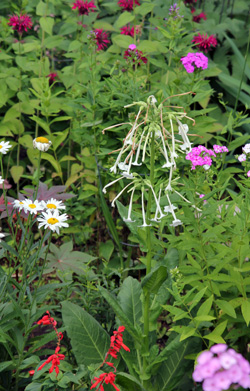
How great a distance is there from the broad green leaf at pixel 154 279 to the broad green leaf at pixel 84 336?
1.38ft

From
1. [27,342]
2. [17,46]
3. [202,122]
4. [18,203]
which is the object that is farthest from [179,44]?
[27,342]

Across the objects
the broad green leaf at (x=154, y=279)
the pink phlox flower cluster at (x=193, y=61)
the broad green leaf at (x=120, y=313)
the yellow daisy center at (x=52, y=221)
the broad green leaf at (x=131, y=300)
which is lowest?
the broad green leaf at (x=131, y=300)

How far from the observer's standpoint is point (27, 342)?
2021 millimetres

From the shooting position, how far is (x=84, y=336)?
6.65ft

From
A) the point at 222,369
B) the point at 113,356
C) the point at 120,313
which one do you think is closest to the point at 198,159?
the point at 120,313

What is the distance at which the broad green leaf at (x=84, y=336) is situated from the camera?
2006 millimetres

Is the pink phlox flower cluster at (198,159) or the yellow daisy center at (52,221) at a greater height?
the pink phlox flower cluster at (198,159)

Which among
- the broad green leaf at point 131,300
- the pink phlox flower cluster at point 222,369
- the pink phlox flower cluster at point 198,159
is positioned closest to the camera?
the pink phlox flower cluster at point 222,369

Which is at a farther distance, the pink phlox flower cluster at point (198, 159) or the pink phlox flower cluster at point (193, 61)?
the pink phlox flower cluster at point (193, 61)

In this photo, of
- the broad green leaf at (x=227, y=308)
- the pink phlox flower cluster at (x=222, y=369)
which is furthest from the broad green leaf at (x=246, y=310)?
the pink phlox flower cluster at (x=222, y=369)

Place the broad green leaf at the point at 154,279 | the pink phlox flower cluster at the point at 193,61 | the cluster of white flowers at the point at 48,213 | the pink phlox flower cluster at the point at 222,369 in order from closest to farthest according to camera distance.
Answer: the pink phlox flower cluster at the point at 222,369
the broad green leaf at the point at 154,279
the cluster of white flowers at the point at 48,213
the pink phlox flower cluster at the point at 193,61

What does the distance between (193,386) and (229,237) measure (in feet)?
2.09

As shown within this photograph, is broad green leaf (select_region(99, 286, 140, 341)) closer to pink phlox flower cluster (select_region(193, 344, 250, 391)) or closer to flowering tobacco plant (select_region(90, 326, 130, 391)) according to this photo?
flowering tobacco plant (select_region(90, 326, 130, 391))

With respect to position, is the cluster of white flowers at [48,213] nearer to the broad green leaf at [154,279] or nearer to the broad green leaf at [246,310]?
the broad green leaf at [154,279]
